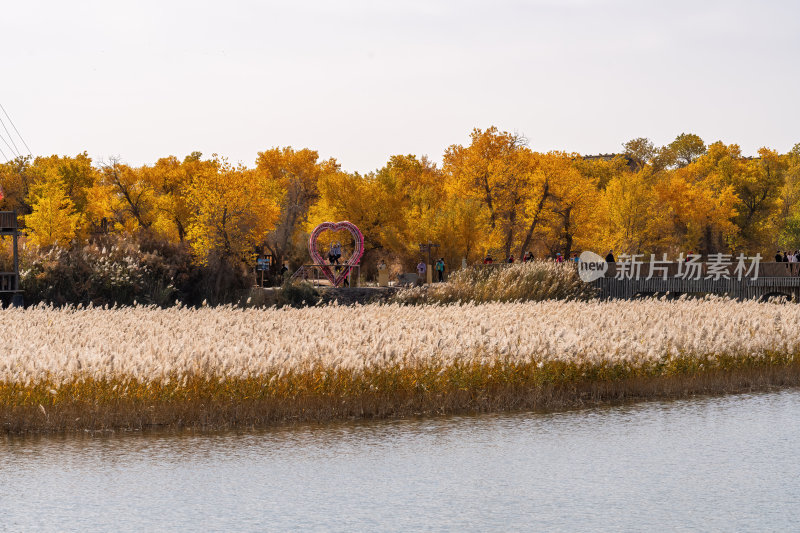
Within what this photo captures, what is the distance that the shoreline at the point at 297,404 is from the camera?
16.7m

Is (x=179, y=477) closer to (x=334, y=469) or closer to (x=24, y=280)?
(x=334, y=469)

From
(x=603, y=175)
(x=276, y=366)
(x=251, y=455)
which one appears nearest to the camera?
(x=251, y=455)

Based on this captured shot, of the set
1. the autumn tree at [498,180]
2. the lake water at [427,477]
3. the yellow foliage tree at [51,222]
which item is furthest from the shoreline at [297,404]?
the yellow foliage tree at [51,222]

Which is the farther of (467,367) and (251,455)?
(467,367)

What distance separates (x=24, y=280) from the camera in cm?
4331

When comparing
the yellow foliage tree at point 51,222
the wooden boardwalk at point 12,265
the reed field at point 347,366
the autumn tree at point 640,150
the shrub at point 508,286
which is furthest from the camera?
the autumn tree at point 640,150

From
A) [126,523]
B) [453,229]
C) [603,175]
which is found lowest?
[126,523]

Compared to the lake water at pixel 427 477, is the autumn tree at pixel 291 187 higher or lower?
higher

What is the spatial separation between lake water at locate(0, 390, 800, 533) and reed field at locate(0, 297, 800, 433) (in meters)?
0.68

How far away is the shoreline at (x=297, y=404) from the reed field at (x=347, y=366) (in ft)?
0.08

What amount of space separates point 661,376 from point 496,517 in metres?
11.4

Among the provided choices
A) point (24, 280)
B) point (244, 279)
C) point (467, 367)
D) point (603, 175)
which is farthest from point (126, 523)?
point (603, 175)

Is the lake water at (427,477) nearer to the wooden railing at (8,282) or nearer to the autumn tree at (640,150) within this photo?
the wooden railing at (8,282)

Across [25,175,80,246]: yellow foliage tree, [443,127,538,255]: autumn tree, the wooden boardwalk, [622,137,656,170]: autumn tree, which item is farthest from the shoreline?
[622,137,656,170]: autumn tree
